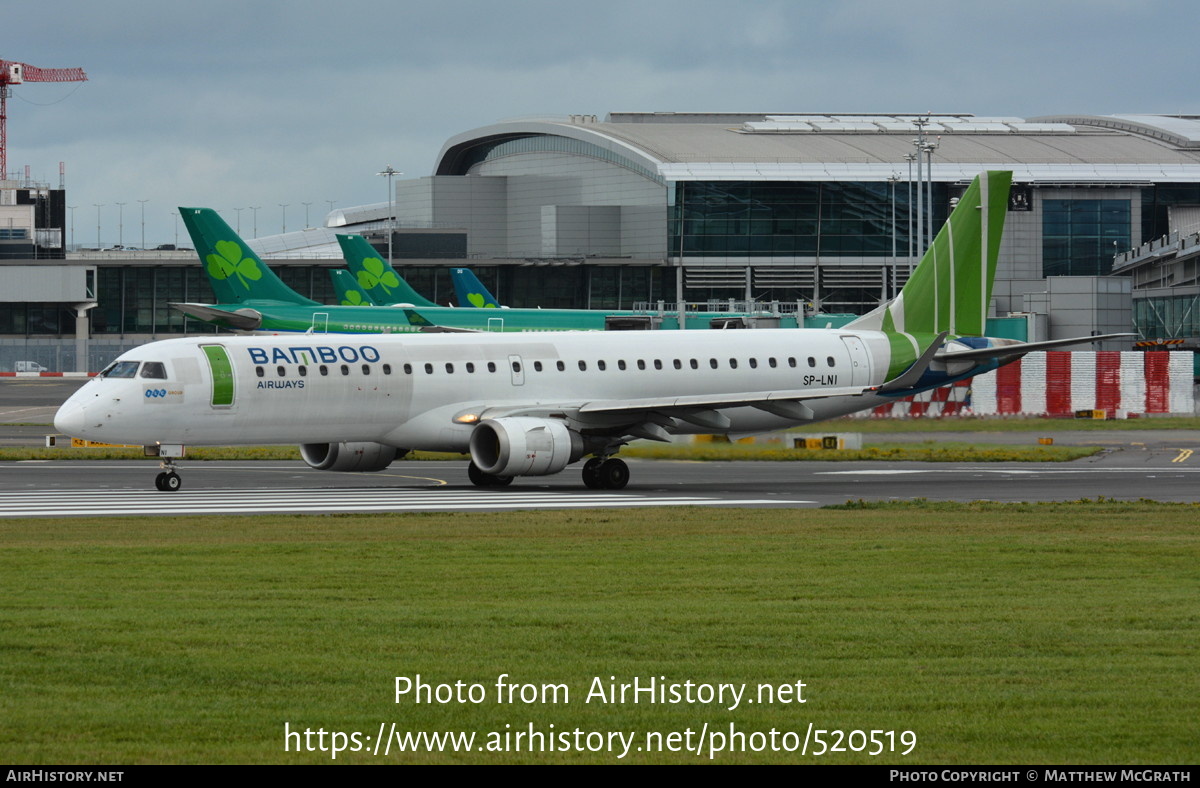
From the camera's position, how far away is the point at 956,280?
42906 millimetres

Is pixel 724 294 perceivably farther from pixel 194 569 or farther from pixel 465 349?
pixel 194 569

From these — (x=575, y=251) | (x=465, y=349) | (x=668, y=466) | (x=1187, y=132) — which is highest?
(x=1187, y=132)

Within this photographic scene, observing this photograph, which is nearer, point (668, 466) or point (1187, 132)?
point (668, 466)

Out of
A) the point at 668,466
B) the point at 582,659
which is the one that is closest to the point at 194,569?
the point at 582,659

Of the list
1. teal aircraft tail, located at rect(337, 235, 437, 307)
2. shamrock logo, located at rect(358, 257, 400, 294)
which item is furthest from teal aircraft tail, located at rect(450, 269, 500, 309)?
shamrock logo, located at rect(358, 257, 400, 294)

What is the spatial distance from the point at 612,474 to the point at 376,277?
6238 centimetres

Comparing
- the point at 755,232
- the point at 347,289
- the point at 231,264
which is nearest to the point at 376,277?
the point at 347,289

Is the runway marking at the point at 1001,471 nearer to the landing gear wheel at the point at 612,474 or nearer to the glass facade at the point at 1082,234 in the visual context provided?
the landing gear wheel at the point at 612,474

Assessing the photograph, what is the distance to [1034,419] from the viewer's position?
203 feet

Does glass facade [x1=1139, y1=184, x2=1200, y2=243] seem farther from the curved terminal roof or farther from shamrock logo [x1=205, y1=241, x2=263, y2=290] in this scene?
shamrock logo [x1=205, y1=241, x2=263, y2=290]

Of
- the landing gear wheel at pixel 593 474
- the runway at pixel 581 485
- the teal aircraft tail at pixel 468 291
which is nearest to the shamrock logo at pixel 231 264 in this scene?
the teal aircraft tail at pixel 468 291

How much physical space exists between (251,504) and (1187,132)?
131090 millimetres

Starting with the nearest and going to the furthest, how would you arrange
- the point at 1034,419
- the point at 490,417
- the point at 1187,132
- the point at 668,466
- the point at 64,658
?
the point at 64,658
the point at 490,417
the point at 668,466
the point at 1034,419
the point at 1187,132

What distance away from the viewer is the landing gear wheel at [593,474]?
36625 millimetres
